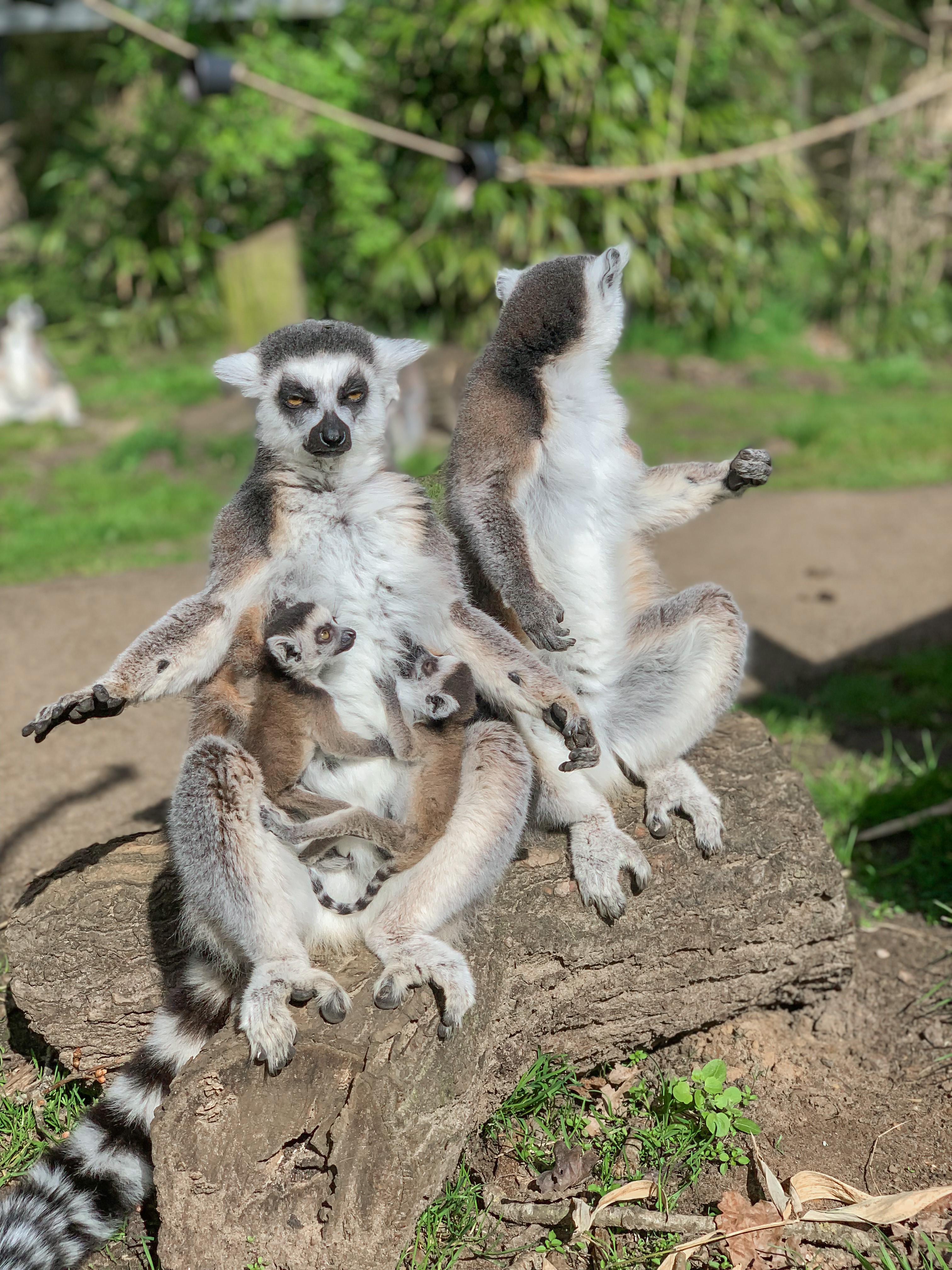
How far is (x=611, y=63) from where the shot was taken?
11.5 metres

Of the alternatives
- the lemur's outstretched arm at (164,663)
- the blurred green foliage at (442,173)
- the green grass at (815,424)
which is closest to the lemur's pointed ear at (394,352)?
the lemur's outstretched arm at (164,663)

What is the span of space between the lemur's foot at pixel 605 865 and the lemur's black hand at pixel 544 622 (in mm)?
493

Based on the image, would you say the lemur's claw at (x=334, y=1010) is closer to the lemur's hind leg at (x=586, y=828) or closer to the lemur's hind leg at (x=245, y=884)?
the lemur's hind leg at (x=245, y=884)

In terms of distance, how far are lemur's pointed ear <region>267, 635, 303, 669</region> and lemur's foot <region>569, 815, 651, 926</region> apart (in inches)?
36.0

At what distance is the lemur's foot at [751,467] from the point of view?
3275 millimetres

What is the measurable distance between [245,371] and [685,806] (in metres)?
1.66

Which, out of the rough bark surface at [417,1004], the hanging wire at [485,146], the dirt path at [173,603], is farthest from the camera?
the hanging wire at [485,146]

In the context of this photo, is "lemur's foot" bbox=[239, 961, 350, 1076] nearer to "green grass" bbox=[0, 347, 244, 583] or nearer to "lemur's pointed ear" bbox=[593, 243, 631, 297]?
"lemur's pointed ear" bbox=[593, 243, 631, 297]

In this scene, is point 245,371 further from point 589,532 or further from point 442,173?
point 442,173

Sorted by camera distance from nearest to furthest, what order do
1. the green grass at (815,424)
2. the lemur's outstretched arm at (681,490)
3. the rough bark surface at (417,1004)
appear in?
the rough bark surface at (417,1004)
the lemur's outstretched arm at (681,490)
the green grass at (815,424)

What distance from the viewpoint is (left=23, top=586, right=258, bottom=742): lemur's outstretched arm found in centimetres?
269

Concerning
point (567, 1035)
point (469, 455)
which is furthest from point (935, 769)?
point (469, 455)

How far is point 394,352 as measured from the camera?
10.0ft

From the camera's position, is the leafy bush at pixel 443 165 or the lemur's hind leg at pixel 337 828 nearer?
the lemur's hind leg at pixel 337 828
